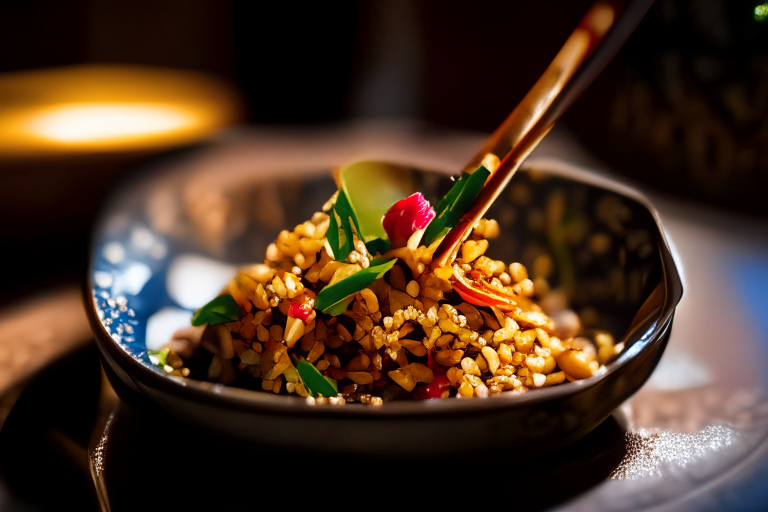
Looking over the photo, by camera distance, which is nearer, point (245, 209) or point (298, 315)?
point (298, 315)

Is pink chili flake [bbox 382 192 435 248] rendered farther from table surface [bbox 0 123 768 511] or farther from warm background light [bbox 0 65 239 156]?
warm background light [bbox 0 65 239 156]

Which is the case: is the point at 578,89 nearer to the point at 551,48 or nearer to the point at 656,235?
the point at 656,235

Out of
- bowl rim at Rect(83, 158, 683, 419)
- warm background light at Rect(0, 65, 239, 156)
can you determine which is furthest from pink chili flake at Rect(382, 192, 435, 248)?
warm background light at Rect(0, 65, 239, 156)

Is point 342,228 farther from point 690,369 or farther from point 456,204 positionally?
point 690,369

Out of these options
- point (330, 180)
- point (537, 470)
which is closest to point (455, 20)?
point (330, 180)

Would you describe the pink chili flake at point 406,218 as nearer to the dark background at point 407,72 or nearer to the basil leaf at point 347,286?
the basil leaf at point 347,286
